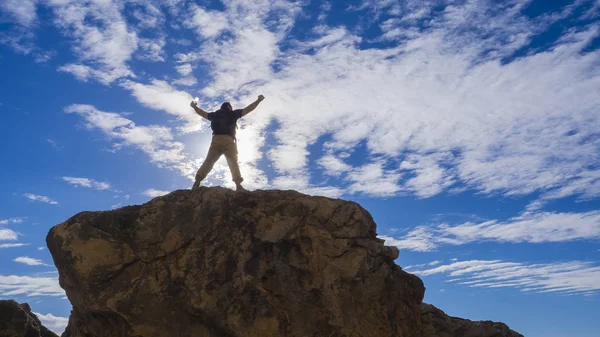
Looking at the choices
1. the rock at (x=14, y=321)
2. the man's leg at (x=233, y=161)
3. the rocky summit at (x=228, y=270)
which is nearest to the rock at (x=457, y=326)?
the rocky summit at (x=228, y=270)

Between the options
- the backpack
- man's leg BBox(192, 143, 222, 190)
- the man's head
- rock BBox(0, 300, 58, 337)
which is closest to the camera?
man's leg BBox(192, 143, 222, 190)

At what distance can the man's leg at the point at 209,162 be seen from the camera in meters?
14.2

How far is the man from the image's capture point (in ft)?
46.8

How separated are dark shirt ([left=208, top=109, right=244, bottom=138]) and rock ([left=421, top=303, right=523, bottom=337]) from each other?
353 inches

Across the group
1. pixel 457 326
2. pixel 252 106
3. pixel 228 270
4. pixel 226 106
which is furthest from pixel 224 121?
pixel 457 326

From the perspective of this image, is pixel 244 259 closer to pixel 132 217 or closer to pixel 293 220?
pixel 293 220

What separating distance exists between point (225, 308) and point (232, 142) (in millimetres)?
5044

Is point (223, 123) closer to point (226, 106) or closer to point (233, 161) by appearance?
point (226, 106)

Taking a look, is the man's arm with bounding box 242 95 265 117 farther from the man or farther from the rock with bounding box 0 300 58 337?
the rock with bounding box 0 300 58 337

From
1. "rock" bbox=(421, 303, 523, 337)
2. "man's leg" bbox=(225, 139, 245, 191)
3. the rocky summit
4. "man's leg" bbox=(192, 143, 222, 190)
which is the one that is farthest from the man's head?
"rock" bbox=(421, 303, 523, 337)

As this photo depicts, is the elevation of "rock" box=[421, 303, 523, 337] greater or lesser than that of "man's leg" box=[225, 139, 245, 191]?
lesser

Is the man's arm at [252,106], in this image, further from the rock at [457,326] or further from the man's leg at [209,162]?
the rock at [457,326]

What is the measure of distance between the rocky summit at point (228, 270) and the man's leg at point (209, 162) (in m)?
1.40

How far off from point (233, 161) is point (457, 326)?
10288 millimetres
